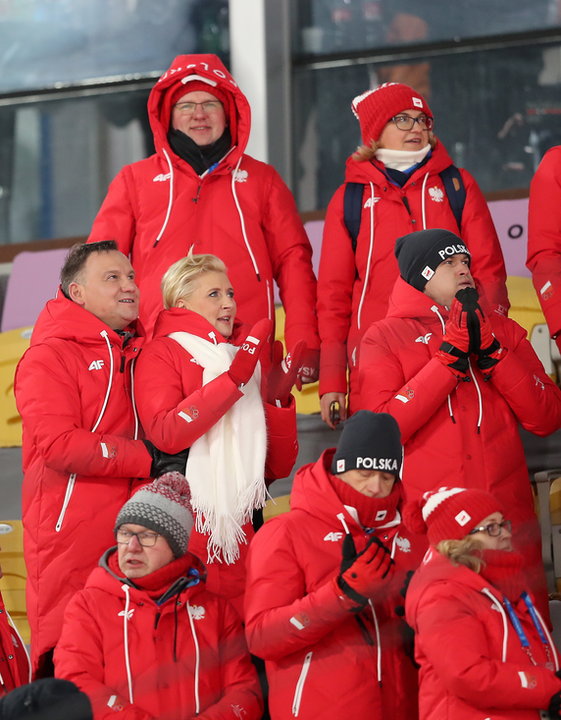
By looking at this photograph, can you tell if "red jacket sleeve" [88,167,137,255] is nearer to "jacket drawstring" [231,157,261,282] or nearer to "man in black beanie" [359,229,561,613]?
"jacket drawstring" [231,157,261,282]

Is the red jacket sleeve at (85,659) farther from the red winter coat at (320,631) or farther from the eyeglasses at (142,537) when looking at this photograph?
the red winter coat at (320,631)

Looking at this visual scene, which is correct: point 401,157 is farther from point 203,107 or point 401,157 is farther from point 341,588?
point 341,588

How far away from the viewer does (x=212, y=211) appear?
5348 millimetres

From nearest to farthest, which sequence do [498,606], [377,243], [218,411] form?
[498,606] → [218,411] → [377,243]

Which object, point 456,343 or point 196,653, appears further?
point 456,343

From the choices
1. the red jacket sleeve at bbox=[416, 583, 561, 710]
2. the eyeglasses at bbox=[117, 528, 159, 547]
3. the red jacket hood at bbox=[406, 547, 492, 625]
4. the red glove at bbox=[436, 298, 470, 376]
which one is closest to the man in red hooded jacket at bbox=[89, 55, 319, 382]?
the red glove at bbox=[436, 298, 470, 376]

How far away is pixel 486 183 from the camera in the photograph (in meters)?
8.67

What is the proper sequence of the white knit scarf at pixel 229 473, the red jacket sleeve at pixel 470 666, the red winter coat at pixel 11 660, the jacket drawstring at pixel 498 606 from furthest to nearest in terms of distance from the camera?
A: the white knit scarf at pixel 229 473, the red winter coat at pixel 11 660, the jacket drawstring at pixel 498 606, the red jacket sleeve at pixel 470 666

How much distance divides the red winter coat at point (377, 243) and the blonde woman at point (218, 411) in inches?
26.4

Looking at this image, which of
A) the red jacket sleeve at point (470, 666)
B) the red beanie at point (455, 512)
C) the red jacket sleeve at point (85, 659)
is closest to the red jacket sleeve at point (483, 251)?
the red beanie at point (455, 512)

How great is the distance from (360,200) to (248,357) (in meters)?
1.23

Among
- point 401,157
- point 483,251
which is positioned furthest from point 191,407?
point 401,157

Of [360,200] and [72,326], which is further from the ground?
[360,200]

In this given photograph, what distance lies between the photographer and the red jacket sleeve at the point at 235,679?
3.86 m
